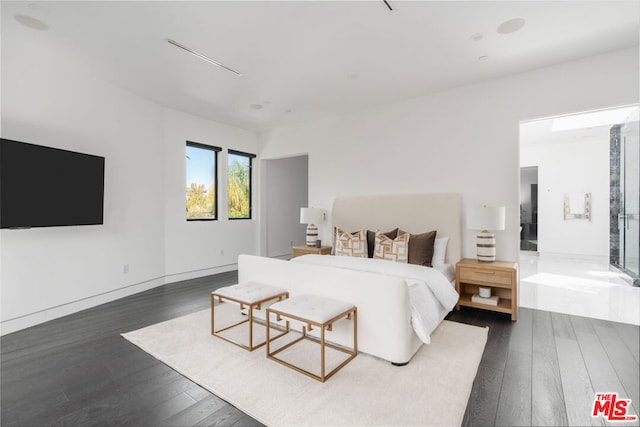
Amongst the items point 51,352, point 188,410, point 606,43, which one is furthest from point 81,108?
point 606,43

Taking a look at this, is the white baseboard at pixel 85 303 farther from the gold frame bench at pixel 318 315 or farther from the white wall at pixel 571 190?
the white wall at pixel 571 190

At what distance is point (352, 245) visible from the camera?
13.4 ft

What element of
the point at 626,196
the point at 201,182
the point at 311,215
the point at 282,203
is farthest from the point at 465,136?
the point at 201,182

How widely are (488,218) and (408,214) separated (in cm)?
105

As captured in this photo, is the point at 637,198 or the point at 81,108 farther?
the point at 637,198

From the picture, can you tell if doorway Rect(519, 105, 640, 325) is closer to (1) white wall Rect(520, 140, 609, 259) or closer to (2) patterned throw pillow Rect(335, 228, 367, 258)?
(1) white wall Rect(520, 140, 609, 259)

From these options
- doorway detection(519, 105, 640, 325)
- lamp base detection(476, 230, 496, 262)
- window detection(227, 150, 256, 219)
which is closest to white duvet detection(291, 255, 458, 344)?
lamp base detection(476, 230, 496, 262)

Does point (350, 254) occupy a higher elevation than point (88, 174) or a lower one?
lower

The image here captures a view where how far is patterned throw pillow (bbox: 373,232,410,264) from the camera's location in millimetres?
3672

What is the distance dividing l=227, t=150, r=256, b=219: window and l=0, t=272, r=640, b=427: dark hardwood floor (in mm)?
3026

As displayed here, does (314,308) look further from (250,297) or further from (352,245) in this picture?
(352,245)

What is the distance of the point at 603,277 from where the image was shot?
4977 millimetres

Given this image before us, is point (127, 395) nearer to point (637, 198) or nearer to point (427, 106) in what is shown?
point (427, 106)

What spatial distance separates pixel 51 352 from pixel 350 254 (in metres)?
3.16
